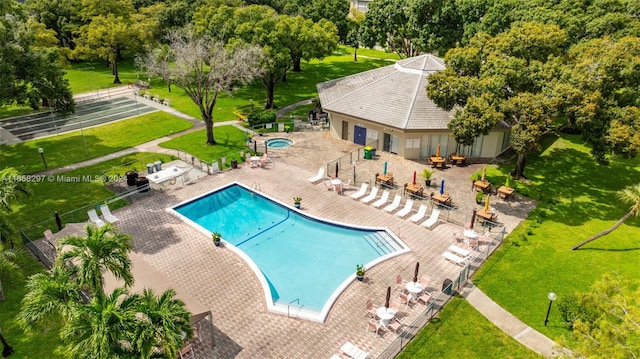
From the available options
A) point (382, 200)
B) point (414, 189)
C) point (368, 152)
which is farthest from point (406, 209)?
point (368, 152)

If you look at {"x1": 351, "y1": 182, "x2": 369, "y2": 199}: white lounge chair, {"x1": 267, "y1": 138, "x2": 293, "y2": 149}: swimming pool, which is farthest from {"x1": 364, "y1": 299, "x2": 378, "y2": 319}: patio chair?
{"x1": 267, "y1": 138, "x2": 293, "y2": 149}: swimming pool

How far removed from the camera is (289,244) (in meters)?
27.7

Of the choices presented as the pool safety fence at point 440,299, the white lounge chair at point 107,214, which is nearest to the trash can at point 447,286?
the pool safety fence at point 440,299

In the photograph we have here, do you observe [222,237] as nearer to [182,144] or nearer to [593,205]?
[182,144]

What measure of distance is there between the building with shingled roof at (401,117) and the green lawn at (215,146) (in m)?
9.28

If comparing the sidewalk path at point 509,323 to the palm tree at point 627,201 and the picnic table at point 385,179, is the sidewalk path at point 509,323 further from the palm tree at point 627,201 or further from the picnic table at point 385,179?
the picnic table at point 385,179

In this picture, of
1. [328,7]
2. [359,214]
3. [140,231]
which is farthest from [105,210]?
[328,7]

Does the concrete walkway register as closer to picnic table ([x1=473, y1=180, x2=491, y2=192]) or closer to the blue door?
picnic table ([x1=473, y1=180, x2=491, y2=192])

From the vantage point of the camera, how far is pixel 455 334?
798 inches

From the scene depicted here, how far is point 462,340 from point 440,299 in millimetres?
2628

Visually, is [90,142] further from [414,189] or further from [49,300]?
[49,300]

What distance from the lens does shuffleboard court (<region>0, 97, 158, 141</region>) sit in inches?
1785

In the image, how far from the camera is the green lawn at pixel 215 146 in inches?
1545

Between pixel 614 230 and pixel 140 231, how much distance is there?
101 ft
